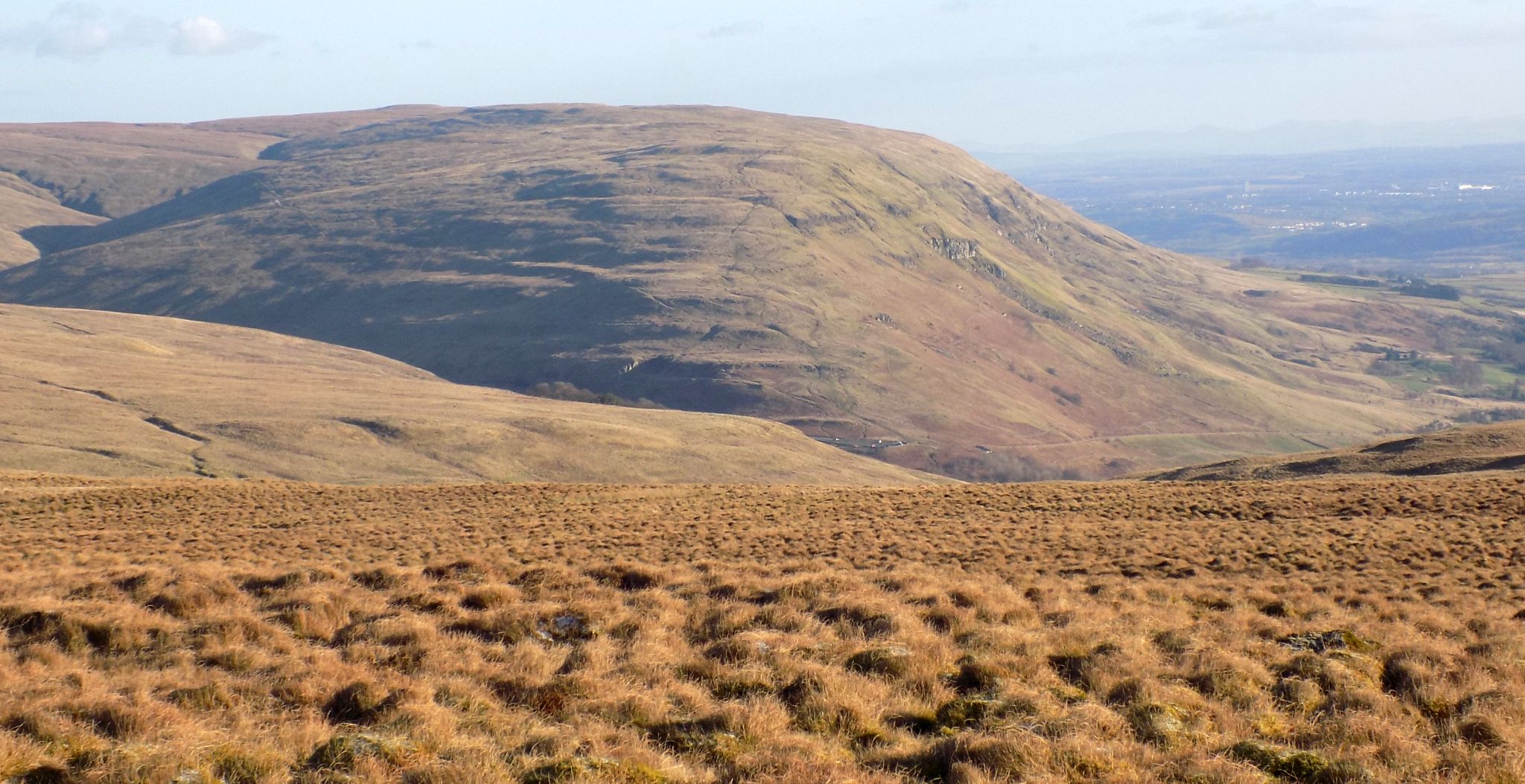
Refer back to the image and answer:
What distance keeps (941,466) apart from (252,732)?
Result: 444 ft

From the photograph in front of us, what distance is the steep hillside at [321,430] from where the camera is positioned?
77.1 m

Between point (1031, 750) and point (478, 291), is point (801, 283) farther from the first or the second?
point (1031, 750)

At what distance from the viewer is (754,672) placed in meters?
11.6

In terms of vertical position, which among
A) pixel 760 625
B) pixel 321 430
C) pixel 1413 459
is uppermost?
pixel 760 625

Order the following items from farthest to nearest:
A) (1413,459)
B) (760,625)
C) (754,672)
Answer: (1413,459) < (760,625) < (754,672)

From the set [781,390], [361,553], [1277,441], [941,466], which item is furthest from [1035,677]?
[1277,441]

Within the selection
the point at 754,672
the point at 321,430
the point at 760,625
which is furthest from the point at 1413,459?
the point at 321,430

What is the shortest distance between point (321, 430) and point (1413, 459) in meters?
75.6

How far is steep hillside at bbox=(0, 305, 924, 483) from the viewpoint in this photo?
77.1 metres

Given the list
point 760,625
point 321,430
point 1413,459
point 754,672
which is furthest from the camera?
point 321,430

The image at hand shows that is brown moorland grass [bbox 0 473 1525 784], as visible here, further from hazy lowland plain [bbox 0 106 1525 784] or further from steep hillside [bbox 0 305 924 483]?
steep hillside [bbox 0 305 924 483]

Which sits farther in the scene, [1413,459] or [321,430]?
[321,430]

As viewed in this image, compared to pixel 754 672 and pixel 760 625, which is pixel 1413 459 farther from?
pixel 754 672

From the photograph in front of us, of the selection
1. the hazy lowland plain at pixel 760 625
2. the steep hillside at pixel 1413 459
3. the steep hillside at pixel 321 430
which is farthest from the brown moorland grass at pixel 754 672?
the steep hillside at pixel 321 430
